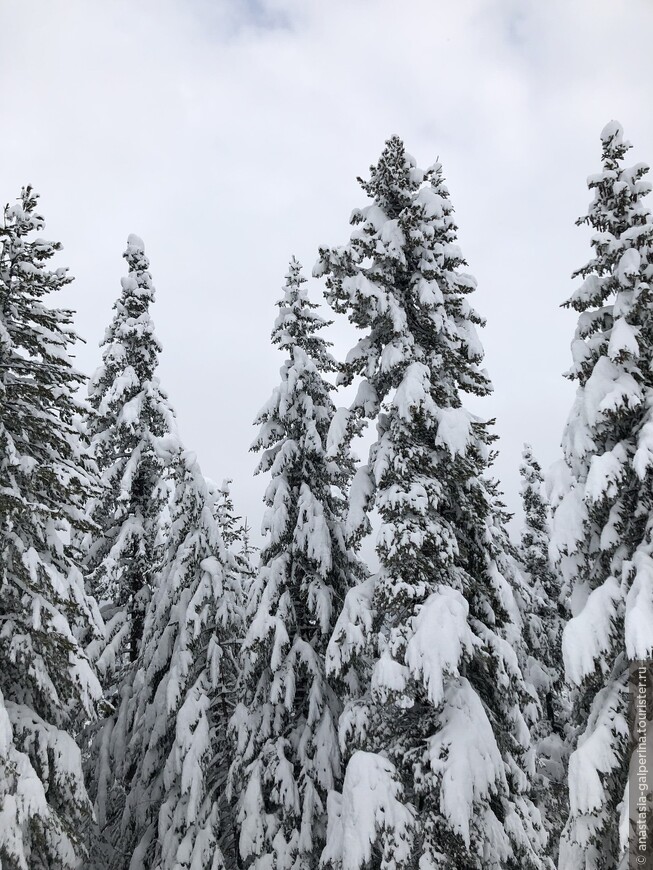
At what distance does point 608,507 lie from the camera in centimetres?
843

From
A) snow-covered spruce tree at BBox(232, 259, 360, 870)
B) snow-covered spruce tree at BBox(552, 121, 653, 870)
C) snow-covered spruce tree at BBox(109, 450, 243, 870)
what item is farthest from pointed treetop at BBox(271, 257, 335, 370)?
snow-covered spruce tree at BBox(552, 121, 653, 870)

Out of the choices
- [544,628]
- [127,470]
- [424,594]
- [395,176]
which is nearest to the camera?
[424,594]

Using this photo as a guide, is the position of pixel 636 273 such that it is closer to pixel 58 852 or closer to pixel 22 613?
pixel 22 613

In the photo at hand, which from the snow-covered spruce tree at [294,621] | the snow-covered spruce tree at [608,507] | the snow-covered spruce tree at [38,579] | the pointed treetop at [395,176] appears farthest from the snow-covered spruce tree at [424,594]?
the snow-covered spruce tree at [38,579]

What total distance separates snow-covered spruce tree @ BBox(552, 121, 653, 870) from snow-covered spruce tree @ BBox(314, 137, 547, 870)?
1.27 meters

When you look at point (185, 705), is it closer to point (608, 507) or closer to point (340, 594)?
point (340, 594)

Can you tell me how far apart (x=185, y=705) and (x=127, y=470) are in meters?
6.24

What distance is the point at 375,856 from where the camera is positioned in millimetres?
8594

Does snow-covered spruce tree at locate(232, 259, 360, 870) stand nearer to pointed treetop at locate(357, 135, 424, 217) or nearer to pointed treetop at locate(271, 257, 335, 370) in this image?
pointed treetop at locate(271, 257, 335, 370)

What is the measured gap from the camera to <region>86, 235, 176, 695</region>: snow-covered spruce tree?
15.8 metres

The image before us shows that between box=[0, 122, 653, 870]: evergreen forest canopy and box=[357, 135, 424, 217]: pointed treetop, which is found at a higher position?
box=[357, 135, 424, 217]: pointed treetop

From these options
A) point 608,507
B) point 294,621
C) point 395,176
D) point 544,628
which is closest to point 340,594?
point 294,621

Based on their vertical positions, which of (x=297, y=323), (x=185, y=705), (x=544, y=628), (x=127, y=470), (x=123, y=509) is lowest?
(x=185, y=705)

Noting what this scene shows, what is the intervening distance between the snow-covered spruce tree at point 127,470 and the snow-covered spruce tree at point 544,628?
40.0 feet
